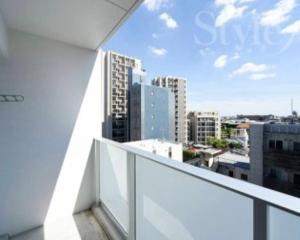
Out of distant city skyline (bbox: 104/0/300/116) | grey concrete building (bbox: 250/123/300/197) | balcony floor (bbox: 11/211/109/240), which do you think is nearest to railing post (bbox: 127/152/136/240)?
balcony floor (bbox: 11/211/109/240)

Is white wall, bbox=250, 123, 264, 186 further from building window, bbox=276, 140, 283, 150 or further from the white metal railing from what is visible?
the white metal railing

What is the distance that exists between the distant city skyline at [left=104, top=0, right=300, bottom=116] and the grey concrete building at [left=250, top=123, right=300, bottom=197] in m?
0.54

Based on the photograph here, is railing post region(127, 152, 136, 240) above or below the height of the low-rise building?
above

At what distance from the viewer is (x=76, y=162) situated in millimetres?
1935

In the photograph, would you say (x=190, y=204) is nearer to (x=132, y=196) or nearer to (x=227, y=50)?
(x=132, y=196)

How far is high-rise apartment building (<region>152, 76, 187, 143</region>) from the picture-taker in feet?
38.4

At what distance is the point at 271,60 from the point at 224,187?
794cm

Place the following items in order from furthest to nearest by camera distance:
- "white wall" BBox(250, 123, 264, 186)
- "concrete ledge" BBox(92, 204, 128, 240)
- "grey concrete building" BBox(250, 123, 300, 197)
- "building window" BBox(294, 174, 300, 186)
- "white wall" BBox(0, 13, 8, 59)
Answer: "white wall" BBox(250, 123, 264, 186), "building window" BBox(294, 174, 300, 186), "grey concrete building" BBox(250, 123, 300, 197), "concrete ledge" BBox(92, 204, 128, 240), "white wall" BBox(0, 13, 8, 59)

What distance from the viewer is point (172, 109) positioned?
1188cm

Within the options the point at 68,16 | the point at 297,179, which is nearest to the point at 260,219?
the point at 68,16

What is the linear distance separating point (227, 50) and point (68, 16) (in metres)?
9.25

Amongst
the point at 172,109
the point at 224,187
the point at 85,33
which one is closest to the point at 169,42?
the point at 172,109

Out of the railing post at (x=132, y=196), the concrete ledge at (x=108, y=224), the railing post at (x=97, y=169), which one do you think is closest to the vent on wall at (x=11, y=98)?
the railing post at (x=97, y=169)

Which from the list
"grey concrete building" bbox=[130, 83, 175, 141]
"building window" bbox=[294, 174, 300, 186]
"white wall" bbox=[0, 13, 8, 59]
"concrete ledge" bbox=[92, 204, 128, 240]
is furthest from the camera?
"grey concrete building" bbox=[130, 83, 175, 141]
